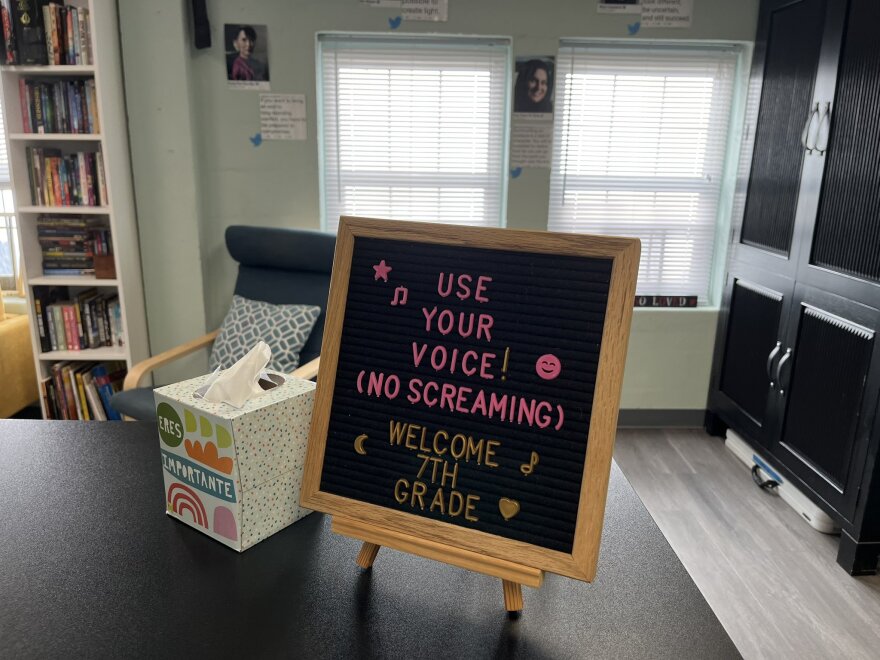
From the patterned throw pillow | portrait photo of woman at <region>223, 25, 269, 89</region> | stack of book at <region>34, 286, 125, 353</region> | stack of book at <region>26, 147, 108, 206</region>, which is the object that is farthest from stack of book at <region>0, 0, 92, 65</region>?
the patterned throw pillow

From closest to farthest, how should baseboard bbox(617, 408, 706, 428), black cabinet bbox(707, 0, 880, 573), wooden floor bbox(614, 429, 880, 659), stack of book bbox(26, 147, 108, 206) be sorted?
1. wooden floor bbox(614, 429, 880, 659)
2. black cabinet bbox(707, 0, 880, 573)
3. stack of book bbox(26, 147, 108, 206)
4. baseboard bbox(617, 408, 706, 428)

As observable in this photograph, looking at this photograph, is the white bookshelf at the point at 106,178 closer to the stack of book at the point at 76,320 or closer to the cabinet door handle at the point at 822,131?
the stack of book at the point at 76,320

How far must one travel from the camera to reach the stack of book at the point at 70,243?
2.76 meters

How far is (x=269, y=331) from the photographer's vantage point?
2.54 metres

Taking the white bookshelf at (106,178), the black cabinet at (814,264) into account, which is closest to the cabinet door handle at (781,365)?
the black cabinet at (814,264)

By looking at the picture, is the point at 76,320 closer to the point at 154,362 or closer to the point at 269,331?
the point at 154,362

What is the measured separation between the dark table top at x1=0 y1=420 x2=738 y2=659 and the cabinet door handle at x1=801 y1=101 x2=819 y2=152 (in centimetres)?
217

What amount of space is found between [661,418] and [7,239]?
3612mm

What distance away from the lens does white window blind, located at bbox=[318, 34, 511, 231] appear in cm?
292

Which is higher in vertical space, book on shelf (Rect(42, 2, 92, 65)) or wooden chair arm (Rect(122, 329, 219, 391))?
book on shelf (Rect(42, 2, 92, 65))

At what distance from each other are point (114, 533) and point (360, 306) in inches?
16.4

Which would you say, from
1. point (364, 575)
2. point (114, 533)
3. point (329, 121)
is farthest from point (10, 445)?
point (329, 121)

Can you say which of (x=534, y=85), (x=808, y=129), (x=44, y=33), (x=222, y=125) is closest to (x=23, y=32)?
(x=44, y=33)

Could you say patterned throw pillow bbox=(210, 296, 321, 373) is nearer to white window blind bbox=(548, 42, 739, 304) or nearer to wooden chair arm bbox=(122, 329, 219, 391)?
wooden chair arm bbox=(122, 329, 219, 391)
